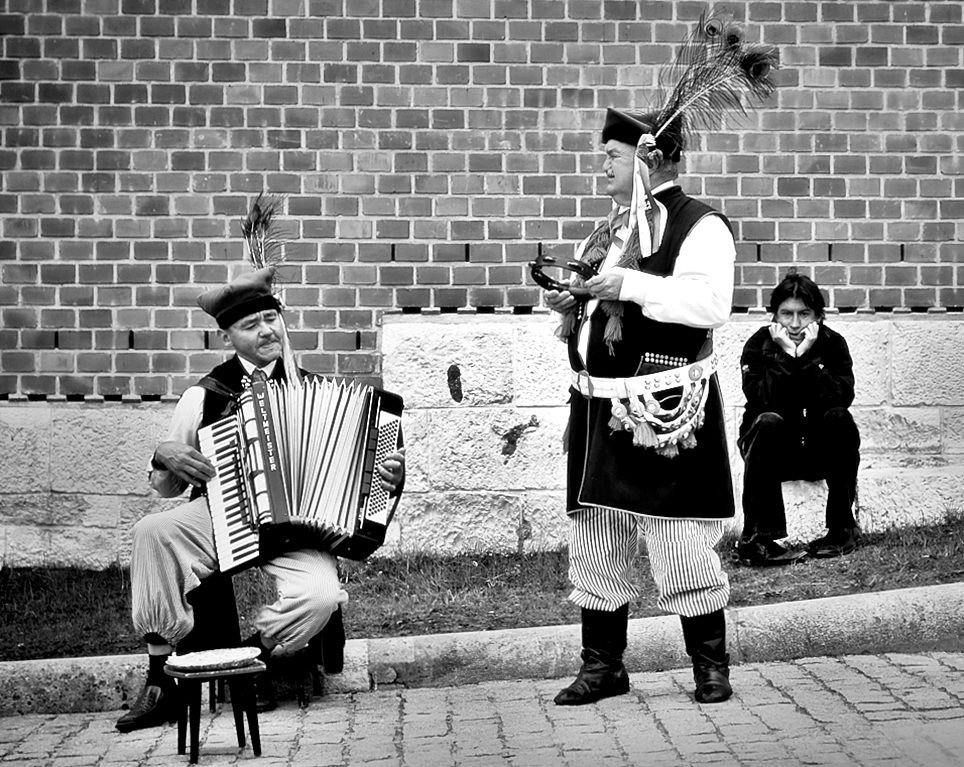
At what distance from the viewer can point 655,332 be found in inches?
214

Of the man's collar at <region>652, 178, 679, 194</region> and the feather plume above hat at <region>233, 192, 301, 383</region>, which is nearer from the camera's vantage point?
the man's collar at <region>652, 178, 679, 194</region>

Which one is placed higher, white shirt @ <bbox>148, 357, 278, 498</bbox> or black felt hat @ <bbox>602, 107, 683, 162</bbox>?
black felt hat @ <bbox>602, 107, 683, 162</bbox>

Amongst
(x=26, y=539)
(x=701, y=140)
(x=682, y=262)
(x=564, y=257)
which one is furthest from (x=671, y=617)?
(x=26, y=539)

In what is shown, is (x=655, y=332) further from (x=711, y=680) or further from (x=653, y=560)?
(x=711, y=680)

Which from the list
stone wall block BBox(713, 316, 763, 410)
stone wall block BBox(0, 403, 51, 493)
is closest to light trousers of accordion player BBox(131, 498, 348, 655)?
stone wall block BBox(0, 403, 51, 493)

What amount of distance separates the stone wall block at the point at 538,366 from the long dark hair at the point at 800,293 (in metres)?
1.08

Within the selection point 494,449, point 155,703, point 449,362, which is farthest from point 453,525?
point 155,703

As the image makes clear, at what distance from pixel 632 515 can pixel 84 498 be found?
3.29 m

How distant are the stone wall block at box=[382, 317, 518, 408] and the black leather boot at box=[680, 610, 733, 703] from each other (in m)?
2.47

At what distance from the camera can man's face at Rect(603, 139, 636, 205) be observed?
18.4 feet

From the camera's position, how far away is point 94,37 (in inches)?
304

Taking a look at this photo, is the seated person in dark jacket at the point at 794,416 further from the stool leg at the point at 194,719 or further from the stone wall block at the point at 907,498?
the stool leg at the point at 194,719

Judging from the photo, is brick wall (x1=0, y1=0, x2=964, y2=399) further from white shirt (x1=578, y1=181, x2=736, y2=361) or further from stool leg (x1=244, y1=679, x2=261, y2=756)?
stool leg (x1=244, y1=679, x2=261, y2=756)

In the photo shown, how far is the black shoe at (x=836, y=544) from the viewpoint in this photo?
736 cm
